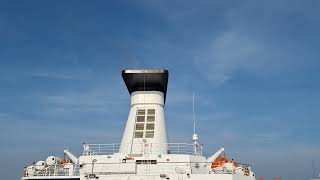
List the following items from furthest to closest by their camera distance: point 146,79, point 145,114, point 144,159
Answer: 1. point 146,79
2. point 145,114
3. point 144,159

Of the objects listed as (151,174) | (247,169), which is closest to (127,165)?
(151,174)

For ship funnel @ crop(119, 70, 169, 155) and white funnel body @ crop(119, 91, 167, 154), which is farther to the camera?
ship funnel @ crop(119, 70, 169, 155)

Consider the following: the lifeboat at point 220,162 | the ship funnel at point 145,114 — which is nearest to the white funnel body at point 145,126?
the ship funnel at point 145,114

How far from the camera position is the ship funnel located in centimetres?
2612

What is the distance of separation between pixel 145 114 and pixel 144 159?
5368mm

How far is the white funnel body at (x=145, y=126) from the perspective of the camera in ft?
85.1

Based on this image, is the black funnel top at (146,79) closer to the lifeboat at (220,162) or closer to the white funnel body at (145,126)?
the white funnel body at (145,126)

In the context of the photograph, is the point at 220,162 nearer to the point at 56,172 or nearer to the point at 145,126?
the point at 145,126

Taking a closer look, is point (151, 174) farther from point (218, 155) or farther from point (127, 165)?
point (218, 155)

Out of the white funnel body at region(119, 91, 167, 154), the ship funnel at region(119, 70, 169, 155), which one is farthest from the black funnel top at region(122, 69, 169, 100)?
the white funnel body at region(119, 91, 167, 154)

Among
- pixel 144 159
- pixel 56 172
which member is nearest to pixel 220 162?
pixel 144 159

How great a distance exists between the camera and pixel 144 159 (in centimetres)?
2338

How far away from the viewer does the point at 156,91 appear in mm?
29203

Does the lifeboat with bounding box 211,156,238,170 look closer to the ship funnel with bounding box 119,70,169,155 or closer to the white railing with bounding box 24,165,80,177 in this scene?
the ship funnel with bounding box 119,70,169,155
